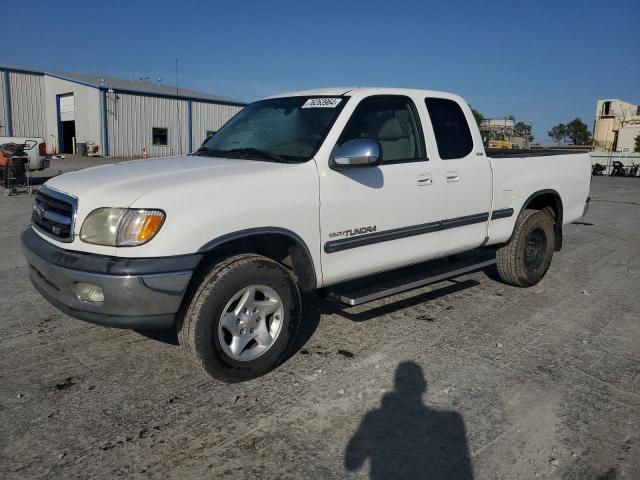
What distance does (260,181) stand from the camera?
3424 millimetres

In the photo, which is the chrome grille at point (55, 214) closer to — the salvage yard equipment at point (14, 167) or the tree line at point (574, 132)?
the salvage yard equipment at point (14, 167)

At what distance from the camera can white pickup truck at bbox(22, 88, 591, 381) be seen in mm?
3062

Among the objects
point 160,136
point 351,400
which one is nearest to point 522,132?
point 160,136

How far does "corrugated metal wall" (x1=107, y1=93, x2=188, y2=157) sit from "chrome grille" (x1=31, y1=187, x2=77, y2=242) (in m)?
30.8

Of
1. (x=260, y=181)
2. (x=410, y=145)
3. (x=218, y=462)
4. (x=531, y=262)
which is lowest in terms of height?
(x=218, y=462)

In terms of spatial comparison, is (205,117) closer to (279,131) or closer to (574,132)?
(279,131)

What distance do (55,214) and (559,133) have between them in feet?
319

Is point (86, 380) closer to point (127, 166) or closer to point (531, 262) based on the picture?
point (127, 166)

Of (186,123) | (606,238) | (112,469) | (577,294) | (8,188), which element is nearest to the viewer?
Result: (112,469)

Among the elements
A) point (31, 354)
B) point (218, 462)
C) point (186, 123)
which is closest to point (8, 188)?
point (31, 354)

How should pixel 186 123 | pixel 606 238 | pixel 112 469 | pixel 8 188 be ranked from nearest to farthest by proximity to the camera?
1. pixel 112 469
2. pixel 606 238
3. pixel 8 188
4. pixel 186 123

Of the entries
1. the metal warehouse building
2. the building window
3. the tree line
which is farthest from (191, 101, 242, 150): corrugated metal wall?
the tree line

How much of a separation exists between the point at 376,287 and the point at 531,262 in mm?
2576

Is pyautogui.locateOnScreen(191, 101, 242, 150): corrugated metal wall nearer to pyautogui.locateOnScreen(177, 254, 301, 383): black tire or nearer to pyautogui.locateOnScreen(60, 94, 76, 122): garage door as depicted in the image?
pyautogui.locateOnScreen(60, 94, 76, 122): garage door
